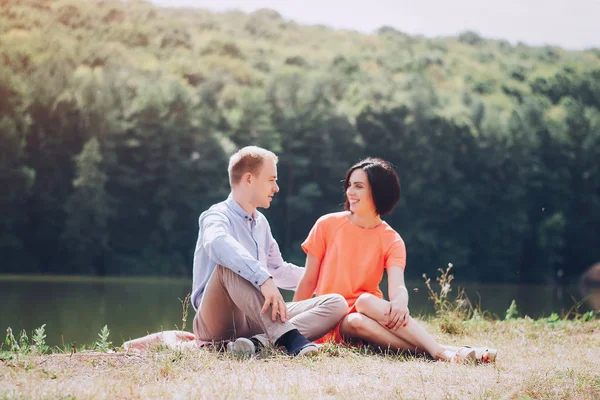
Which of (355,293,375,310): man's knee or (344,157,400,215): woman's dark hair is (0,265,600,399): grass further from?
(344,157,400,215): woman's dark hair

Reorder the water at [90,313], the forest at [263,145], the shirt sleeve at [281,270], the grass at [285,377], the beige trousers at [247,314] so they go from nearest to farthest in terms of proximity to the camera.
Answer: the grass at [285,377] → the beige trousers at [247,314] → the shirt sleeve at [281,270] → the water at [90,313] → the forest at [263,145]

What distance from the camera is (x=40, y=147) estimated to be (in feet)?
100

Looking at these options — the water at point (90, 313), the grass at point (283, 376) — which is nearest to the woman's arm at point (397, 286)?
the grass at point (283, 376)

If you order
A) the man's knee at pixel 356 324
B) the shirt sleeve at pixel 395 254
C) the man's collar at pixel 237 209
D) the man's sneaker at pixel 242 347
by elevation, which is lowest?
the man's sneaker at pixel 242 347

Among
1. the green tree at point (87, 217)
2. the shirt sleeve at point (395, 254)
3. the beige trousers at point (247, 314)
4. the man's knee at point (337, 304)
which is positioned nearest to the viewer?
the beige trousers at point (247, 314)

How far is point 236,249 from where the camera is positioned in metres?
4.04

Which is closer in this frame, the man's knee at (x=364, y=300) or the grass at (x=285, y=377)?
the grass at (x=285, y=377)

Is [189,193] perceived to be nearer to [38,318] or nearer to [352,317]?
[38,318]

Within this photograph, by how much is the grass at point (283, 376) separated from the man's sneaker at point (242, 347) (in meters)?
0.07

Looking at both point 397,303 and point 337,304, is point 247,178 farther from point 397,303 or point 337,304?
point 397,303

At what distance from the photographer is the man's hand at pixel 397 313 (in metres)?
4.36

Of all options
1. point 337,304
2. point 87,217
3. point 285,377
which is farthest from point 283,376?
point 87,217

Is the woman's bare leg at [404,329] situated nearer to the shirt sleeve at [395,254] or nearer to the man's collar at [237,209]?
the shirt sleeve at [395,254]

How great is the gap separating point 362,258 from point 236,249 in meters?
0.98
